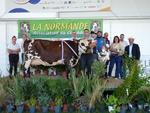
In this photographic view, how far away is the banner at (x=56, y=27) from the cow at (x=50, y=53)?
6.57 ft

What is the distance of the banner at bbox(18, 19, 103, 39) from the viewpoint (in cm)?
1777

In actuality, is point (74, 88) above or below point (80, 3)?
below

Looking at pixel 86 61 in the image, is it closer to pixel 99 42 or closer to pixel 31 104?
pixel 99 42

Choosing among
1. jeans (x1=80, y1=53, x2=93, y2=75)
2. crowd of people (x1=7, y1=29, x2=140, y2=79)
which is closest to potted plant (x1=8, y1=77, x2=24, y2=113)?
crowd of people (x1=7, y1=29, x2=140, y2=79)

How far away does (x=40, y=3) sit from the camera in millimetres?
18375

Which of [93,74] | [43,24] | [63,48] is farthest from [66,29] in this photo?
[93,74]

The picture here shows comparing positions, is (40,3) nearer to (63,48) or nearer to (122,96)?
(63,48)

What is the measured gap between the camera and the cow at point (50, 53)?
15.3m

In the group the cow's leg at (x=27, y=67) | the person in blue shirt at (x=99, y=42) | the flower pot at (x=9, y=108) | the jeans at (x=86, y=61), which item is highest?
the person in blue shirt at (x=99, y=42)

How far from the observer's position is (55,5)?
59.9ft

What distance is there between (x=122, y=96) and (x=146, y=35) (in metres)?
7.12

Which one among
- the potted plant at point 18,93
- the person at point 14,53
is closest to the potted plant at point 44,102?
the potted plant at point 18,93

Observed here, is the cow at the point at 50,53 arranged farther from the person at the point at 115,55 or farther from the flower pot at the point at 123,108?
the flower pot at the point at 123,108

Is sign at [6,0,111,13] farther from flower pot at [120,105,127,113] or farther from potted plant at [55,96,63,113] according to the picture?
flower pot at [120,105,127,113]
